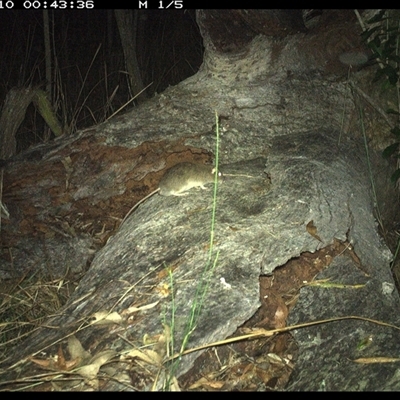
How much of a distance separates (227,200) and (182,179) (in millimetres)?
320

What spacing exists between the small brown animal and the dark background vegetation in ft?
11.2

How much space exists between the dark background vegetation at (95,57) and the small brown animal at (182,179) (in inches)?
135

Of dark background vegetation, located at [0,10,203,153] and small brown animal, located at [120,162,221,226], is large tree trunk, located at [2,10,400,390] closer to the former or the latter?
small brown animal, located at [120,162,221,226]

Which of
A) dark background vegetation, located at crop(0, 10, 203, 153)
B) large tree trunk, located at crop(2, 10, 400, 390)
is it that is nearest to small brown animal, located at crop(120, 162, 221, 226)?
large tree trunk, located at crop(2, 10, 400, 390)

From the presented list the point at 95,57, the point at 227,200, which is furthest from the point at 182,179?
the point at 95,57

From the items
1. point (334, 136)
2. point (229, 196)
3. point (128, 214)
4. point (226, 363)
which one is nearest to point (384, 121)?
point (334, 136)

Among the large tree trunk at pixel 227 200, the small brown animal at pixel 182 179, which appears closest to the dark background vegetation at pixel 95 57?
the large tree trunk at pixel 227 200

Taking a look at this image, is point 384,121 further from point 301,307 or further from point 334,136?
point 301,307

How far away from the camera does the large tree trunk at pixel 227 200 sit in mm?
1704

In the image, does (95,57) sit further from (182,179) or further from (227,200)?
(227,200)

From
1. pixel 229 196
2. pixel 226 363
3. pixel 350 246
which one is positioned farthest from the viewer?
pixel 229 196

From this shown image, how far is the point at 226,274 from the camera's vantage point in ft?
5.91

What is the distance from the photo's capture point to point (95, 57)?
6.82 metres

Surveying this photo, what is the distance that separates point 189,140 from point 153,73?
4171 millimetres
